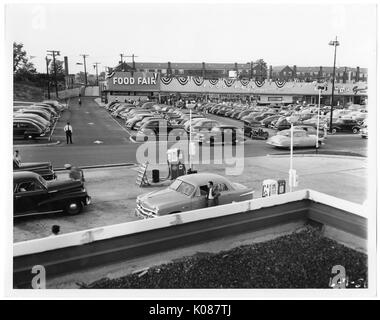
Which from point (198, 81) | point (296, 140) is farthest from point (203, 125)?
point (198, 81)

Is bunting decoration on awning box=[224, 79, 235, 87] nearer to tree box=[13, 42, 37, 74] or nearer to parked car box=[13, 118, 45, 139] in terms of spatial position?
parked car box=[13, 118, 45, 139]

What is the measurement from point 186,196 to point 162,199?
0.52 metres

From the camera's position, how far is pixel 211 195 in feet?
29.4

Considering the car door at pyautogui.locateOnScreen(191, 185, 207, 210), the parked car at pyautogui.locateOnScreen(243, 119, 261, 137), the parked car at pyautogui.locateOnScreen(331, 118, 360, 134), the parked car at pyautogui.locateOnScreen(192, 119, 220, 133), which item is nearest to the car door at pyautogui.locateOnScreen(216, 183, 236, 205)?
the car door at pyautogui.locateOnScreen(191, 185, 207, 210)

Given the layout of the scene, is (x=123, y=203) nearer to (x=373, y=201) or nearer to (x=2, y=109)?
(x=2, y=109)

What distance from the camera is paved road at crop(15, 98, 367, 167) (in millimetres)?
16472

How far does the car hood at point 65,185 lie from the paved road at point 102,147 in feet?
18.8

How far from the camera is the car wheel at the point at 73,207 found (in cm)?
941

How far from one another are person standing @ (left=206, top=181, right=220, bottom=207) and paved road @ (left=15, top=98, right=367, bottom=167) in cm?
766

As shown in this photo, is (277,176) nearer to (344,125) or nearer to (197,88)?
(344,125)

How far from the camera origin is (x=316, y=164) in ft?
52.2

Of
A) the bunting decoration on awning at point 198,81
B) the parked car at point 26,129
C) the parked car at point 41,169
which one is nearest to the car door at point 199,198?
the parked car at point 41,169
